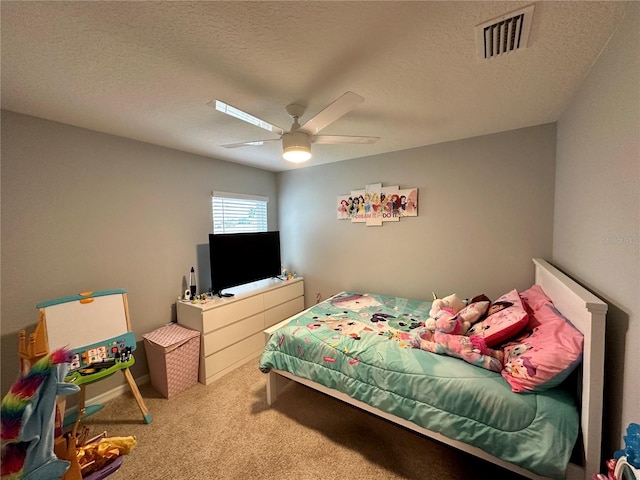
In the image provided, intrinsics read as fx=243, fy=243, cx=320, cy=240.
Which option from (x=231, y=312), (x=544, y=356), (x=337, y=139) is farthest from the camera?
(x=231, y=312)

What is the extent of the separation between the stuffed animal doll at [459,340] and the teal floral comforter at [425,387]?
A: 0.05 metres

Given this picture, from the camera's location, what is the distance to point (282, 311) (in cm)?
338

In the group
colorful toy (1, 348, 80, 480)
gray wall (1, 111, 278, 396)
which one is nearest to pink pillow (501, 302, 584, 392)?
colorful toy (1, 348, 80, 480)

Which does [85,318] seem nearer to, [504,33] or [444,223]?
[504,33]

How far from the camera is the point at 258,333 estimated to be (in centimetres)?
302

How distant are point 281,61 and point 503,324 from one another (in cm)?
203

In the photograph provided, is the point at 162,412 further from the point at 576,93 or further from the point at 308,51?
the point at 576,93

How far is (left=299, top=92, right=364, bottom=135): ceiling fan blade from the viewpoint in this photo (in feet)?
4.23

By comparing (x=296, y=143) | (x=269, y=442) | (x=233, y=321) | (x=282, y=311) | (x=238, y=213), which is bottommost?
(x=269, y=442)

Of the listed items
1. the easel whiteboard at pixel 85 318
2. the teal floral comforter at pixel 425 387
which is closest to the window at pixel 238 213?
the easel whiteboard at pixel 85 318

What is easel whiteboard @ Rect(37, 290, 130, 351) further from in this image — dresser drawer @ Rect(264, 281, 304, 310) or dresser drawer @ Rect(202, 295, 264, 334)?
dresser drawer @ Rect(264, 281, 304, 310)

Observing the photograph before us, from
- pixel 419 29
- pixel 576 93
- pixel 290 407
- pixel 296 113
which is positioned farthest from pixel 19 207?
pixel 576 93

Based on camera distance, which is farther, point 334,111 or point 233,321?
point 233,321

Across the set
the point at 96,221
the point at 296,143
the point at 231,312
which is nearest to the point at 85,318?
the point at 96,221
